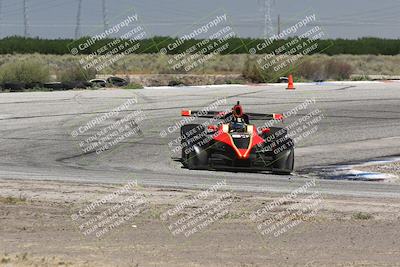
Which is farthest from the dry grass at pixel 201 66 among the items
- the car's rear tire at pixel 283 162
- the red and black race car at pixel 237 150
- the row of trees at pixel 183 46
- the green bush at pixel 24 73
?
the car's rear tire at pixel 283 162

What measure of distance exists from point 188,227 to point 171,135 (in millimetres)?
12010

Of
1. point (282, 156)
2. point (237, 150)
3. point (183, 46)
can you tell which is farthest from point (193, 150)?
point (183, 46)

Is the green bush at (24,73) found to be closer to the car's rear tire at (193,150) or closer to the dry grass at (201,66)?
the dry grass at (201,66)

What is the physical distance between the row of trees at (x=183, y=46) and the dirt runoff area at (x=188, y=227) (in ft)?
181

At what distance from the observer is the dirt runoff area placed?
8.55 metres

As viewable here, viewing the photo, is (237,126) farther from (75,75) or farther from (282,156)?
(75,75)

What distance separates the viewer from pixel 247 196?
A: 12789mm

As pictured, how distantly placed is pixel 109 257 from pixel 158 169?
8.52 metres

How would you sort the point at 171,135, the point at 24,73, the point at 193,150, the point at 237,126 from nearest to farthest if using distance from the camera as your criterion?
the point at 193,150, the point at 237,126, the point at 171,135, the point at 24,73

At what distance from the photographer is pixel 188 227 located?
33.4 feet

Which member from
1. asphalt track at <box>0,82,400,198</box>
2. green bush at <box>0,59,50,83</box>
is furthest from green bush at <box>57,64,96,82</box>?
asphalt track at <box>0,82,400,198</box>

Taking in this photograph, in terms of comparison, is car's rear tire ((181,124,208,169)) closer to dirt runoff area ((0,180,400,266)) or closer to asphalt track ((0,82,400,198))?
asphalt track ((0,82,400,198))

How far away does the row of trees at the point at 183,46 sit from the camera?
2795 inches

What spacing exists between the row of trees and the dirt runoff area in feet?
181
